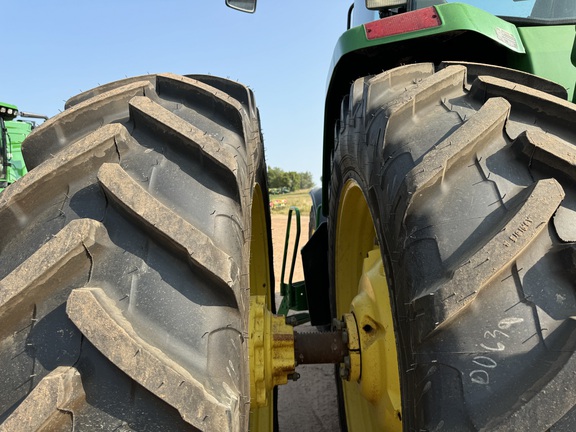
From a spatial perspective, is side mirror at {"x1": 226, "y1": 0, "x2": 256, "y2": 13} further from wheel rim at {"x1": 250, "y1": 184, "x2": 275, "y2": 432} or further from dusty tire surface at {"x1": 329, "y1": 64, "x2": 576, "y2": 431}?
dusty tire surface at {"x1": 329, "y1": 64, "x2": 576, "y2": 431}

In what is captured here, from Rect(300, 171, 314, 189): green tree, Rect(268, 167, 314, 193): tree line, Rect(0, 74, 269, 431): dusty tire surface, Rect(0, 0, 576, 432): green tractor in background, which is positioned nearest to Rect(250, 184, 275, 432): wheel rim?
Rect(0, 0, 576, 432): green tractor in background

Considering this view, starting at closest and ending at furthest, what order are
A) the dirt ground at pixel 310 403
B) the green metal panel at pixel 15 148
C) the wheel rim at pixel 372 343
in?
the wheel rim at pixel 372 343, the dirt ground at pixel 310 403, the green metal panel at pixel 15 148

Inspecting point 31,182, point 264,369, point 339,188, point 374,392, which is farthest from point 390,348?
point 31,182

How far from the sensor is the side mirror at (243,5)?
2184 millimetres

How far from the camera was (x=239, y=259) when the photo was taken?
103cm

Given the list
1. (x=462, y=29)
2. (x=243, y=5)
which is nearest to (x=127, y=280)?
(x=462, y=29)

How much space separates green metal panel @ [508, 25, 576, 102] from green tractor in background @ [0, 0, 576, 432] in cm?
20

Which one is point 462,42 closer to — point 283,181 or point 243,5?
point 243,5

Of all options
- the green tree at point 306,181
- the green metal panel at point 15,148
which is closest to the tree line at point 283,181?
the green tree at point 306,181

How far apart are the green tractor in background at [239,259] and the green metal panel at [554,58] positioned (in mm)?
200

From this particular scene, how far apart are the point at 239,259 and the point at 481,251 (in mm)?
463

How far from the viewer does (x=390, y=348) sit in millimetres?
1397

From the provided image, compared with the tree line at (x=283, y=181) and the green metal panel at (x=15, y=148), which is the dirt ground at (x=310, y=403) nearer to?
the green metal panel at (x=15, y=148)

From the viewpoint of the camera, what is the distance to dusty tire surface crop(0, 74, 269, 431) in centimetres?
80
